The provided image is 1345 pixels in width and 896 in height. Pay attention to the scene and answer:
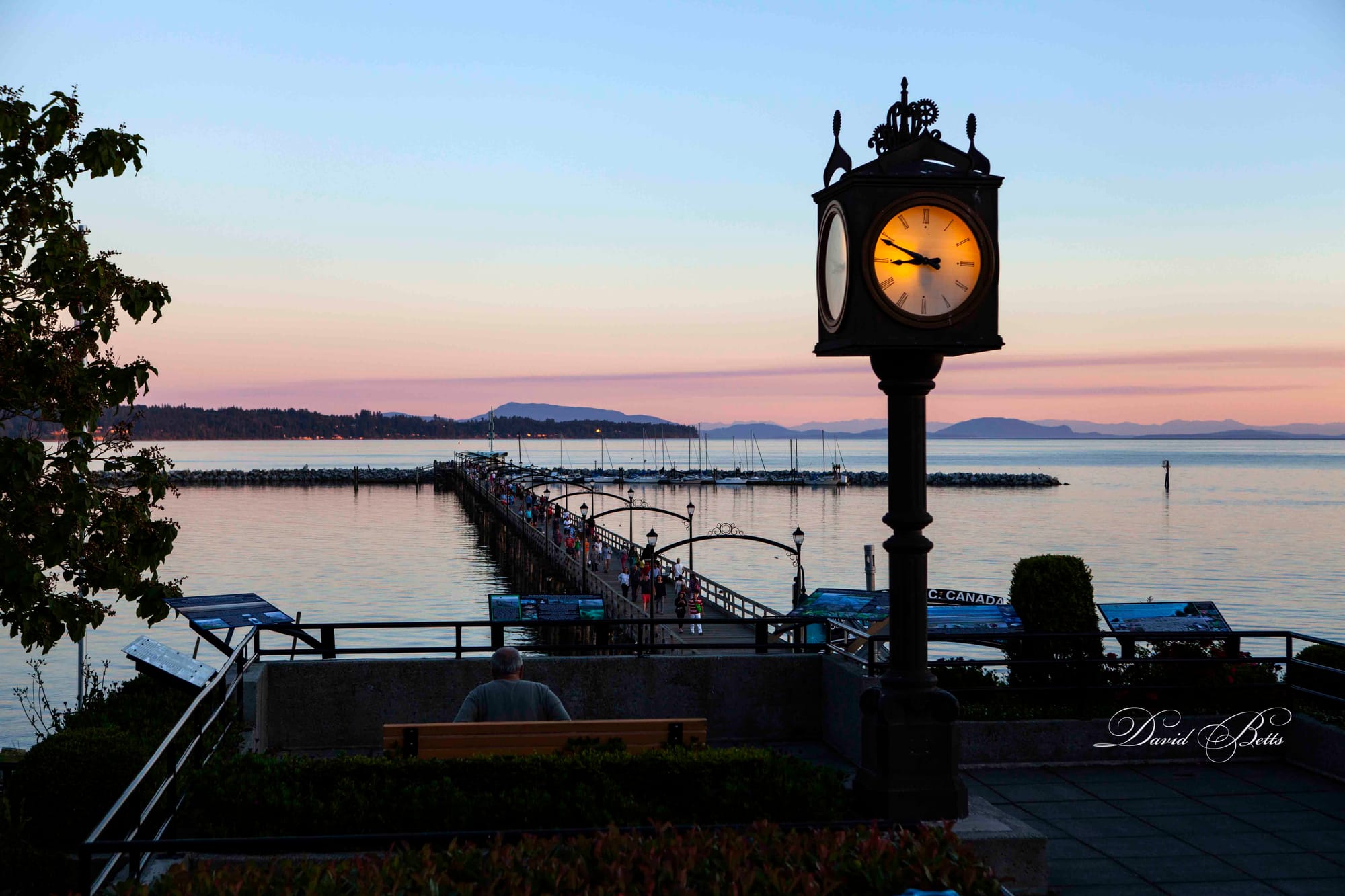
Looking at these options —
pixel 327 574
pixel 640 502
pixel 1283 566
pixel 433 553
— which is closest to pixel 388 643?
pixel 327 574

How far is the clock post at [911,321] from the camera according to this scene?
6.05m

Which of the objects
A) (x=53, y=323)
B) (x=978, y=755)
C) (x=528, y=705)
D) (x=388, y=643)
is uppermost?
(x=53, y=323)

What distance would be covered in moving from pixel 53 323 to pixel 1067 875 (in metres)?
8.43

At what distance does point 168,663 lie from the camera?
10.1 metres

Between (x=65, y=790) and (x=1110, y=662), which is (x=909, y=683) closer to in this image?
(x=1110, y=662)

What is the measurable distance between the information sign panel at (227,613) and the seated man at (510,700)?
401cm

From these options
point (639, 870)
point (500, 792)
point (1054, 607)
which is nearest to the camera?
point (639, 870)

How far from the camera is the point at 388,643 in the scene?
186 feet

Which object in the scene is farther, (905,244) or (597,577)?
(597,577)

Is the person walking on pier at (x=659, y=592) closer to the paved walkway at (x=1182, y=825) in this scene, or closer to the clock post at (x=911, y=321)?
the paved walkway at (x=1182, y=825)

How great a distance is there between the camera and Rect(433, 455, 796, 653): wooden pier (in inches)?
1224

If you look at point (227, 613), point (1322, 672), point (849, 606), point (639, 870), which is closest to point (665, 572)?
point (849, 606)

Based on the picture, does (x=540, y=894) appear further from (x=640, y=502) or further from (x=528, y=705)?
(x=640, y=502)

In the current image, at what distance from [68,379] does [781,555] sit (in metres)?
85.7
